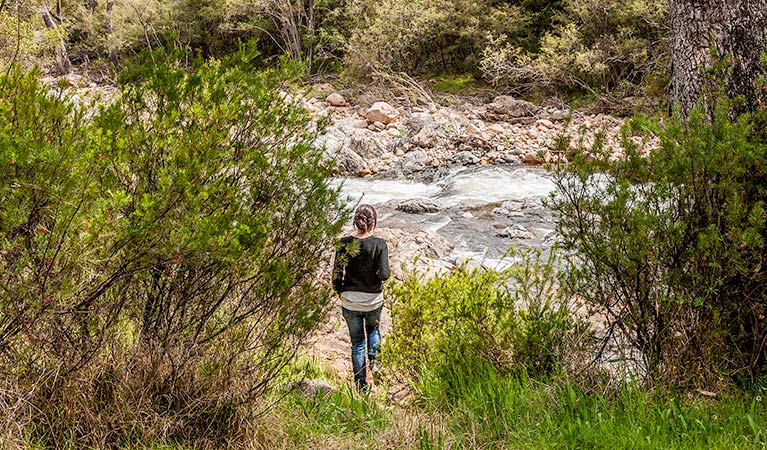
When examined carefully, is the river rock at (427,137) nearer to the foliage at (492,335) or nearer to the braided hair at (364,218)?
the braided hair at (364,218)

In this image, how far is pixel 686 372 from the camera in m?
3.04

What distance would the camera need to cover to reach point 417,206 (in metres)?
13.9

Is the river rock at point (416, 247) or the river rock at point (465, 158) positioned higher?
the river rock at point (416, 247)

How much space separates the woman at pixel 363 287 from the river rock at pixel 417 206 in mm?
8861

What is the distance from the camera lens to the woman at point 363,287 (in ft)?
15.4

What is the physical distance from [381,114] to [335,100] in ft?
14.5

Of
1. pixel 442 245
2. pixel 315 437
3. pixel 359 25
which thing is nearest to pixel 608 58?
pixel 359 25

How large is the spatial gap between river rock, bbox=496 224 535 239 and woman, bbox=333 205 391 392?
286 inches

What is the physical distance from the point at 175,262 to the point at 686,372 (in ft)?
8.41

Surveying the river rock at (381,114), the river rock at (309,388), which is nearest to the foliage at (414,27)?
the river rock at (381,114)

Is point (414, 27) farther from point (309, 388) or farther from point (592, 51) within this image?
point (309, 388)

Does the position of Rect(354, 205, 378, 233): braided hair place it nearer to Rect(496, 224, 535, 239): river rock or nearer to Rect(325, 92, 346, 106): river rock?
Rect(496, 224, 535, 239): river rock

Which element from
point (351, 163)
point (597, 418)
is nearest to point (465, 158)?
point (351, 163)

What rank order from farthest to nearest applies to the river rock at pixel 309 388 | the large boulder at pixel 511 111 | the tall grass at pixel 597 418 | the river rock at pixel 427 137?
1. the large boulder at pixel 511 111
2. the river rock at pixel 427 137
3. the river rock at pixel 309 388
4. the tall grass at pixel 597 418
